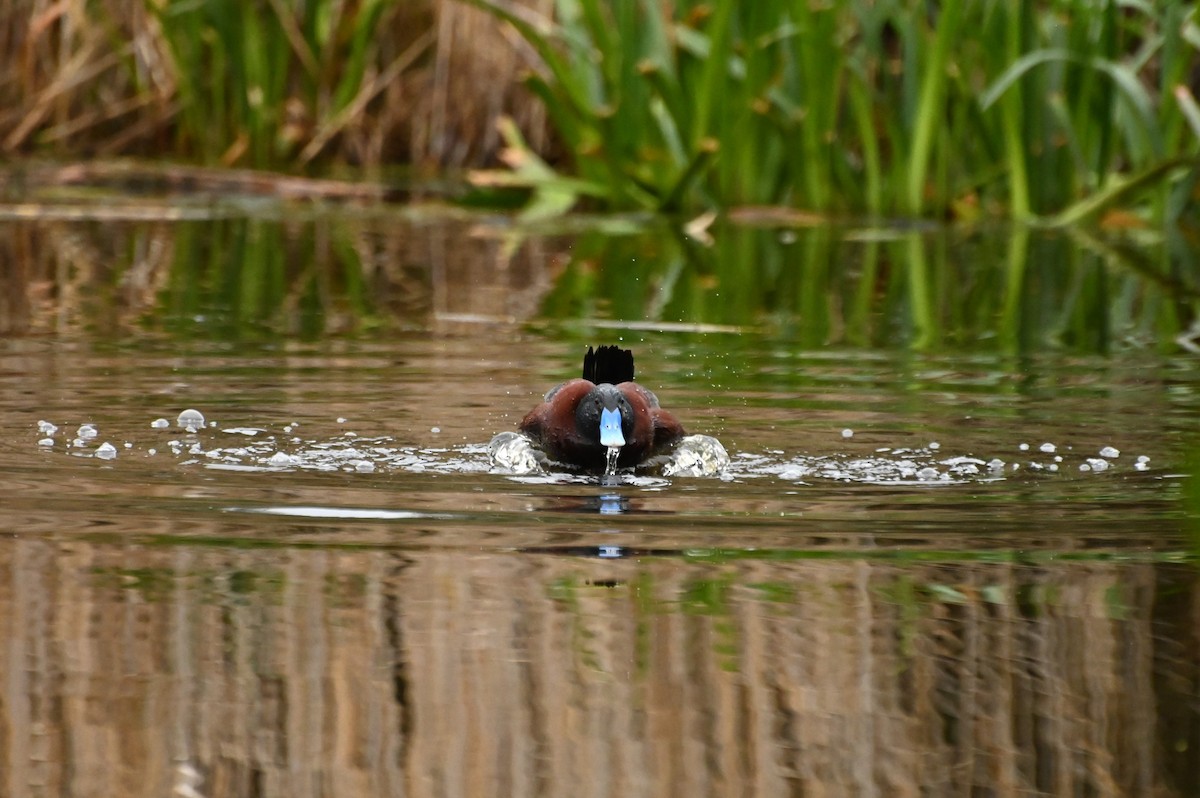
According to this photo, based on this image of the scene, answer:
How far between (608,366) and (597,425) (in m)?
0.38

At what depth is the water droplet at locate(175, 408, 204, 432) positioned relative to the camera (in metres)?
4.69

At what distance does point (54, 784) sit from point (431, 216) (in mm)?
8799

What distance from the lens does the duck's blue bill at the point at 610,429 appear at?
13.8 feet

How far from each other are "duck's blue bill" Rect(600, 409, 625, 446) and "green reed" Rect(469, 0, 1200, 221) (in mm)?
5346

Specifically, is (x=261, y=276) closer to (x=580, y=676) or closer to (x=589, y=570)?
(x=589, y=570)

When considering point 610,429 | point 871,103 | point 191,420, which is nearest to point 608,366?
point 610,429

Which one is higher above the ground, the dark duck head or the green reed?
the green reed

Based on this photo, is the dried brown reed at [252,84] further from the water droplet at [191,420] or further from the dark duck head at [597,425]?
the dark duck head at [597,425]

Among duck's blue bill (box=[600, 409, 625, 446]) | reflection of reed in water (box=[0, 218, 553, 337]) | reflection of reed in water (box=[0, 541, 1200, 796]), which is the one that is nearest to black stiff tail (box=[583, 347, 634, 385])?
duck's blue bill (box=[600, 409, 625, 446])

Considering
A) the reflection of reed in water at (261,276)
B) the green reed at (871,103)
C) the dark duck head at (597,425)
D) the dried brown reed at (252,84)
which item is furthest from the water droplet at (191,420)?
the dried brown reed at (252,84)

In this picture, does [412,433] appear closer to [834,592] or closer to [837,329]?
[834,592]

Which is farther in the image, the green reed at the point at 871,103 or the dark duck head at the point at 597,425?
the green reed at the point at 871,103

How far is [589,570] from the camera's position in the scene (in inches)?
130

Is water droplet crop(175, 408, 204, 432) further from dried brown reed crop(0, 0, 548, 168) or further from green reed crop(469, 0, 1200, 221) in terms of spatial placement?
dried brown reed crop(0, 0, 548, 168)
